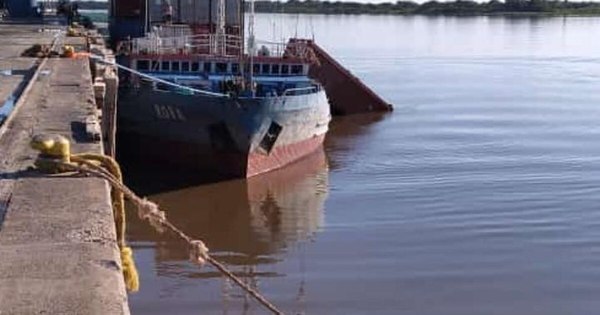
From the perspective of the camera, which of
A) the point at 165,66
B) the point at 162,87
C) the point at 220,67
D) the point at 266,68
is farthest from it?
the point at 266,68

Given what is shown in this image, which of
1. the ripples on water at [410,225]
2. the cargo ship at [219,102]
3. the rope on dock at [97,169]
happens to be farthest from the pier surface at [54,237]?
the cargo ship at [219,102]

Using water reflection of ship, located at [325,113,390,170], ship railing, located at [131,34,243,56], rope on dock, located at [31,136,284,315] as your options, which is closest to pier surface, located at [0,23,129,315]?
rope on dock, located at [31,136,284,315]

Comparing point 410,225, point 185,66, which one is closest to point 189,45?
point 185,66

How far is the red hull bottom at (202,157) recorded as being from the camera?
2011cm

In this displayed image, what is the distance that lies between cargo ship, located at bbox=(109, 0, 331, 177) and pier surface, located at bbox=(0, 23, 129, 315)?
9.00 metres

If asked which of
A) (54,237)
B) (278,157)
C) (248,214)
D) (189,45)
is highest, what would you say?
(189,45)

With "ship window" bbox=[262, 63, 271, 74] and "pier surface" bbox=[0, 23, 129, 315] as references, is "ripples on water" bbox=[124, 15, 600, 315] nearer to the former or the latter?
"ship window" bbox=[262, 63, 271, 74]

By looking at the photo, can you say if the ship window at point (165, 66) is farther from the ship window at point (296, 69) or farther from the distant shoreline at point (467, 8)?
the distant shoreline at point (467, 8)

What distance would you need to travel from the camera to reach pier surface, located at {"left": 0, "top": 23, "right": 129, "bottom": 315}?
4816 millimetres

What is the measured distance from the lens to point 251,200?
62.0ft

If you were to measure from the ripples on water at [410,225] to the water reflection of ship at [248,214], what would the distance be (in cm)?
4

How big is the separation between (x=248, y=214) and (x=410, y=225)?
3.25 meters

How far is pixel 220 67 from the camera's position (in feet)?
79.0

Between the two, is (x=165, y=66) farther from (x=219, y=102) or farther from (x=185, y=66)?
(x=219, y=102)
